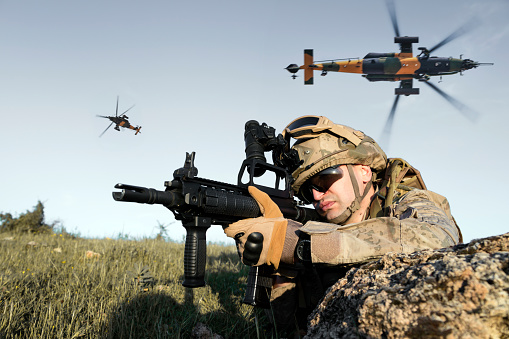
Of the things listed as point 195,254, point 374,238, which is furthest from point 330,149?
point 195,254

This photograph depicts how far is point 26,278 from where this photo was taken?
369cm

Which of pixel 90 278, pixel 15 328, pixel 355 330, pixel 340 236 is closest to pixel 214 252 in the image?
pixel 90 278

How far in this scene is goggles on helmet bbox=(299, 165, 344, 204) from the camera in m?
3.72

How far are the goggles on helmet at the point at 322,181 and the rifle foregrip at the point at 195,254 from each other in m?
1.39

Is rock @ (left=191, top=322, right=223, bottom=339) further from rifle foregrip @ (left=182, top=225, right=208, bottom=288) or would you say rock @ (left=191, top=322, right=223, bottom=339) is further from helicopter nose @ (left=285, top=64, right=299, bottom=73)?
helicopter nose @ (left=285, top=64, right=299, bottom=73)

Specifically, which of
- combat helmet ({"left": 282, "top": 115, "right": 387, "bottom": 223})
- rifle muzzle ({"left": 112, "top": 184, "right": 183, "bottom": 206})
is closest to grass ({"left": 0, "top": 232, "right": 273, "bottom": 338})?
rifle muzzle ({"left": 112, "top": 184, "right": 183, "bottom": 206})

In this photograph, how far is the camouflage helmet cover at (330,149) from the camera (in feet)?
12.3

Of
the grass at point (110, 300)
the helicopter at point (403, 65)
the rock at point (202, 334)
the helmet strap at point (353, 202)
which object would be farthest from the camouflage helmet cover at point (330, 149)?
the helicopter at point (403, 65)

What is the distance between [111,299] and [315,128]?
2831mm

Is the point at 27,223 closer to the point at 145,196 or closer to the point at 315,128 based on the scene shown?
the point at 145,196

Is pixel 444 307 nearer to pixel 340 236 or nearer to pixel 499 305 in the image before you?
pixel 499 305

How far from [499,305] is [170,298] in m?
3.25

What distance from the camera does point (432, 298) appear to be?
116cm

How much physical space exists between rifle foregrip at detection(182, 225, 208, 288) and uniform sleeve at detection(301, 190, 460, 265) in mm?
1327
